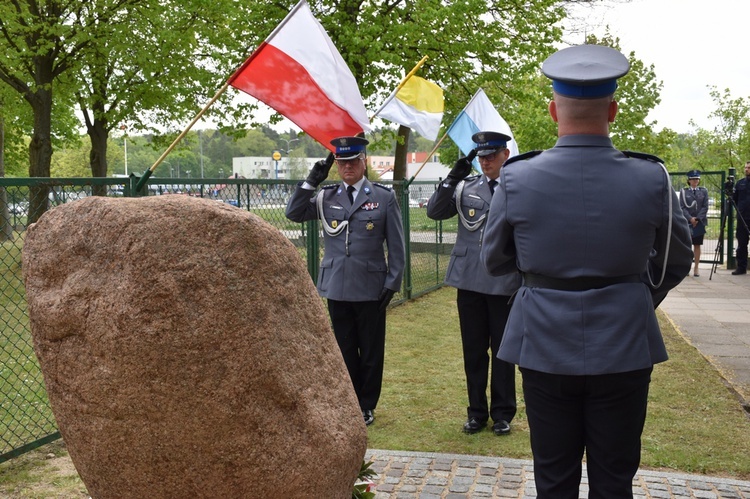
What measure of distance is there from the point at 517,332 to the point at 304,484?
100 centimetres

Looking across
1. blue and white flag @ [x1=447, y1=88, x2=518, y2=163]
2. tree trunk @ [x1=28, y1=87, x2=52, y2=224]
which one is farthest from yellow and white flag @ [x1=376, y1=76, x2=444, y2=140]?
tree trunk @ [x1=28, y1=87, x2=52, y2=224]

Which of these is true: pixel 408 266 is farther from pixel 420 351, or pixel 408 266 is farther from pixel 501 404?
pixel 501 404

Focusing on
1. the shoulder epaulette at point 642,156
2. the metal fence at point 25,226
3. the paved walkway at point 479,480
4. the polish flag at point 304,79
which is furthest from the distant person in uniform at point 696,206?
the shoulder epaulette at point 642,156

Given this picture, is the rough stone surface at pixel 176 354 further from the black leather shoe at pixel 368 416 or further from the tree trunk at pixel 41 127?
the tree trunk at pixel 41 127

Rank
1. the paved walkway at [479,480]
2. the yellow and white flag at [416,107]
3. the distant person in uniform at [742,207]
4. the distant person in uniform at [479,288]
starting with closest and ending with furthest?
the paved walkway at [479,480], the distant person in uniform at [479,288], the yellow and white flag at [416,107], the distant person in uniform at [742,207]

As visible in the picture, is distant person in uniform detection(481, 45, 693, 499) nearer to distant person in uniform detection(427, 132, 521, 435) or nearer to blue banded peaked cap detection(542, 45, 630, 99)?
blue banded peaked cap detection(542, 45, 630, 99)

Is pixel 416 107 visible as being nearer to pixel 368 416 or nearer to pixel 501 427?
pixel 368 416

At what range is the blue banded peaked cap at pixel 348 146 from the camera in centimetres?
538

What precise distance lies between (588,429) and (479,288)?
258 cm

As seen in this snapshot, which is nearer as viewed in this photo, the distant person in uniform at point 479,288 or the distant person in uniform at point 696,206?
the distant person in uniform at point 479,288

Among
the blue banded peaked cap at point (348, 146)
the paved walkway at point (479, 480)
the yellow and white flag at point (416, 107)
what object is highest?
the yellow and white flag at point (416, 107)

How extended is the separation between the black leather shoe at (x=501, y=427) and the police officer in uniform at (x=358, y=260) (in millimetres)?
896

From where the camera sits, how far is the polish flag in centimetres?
529

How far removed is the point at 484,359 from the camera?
18.3 feet
